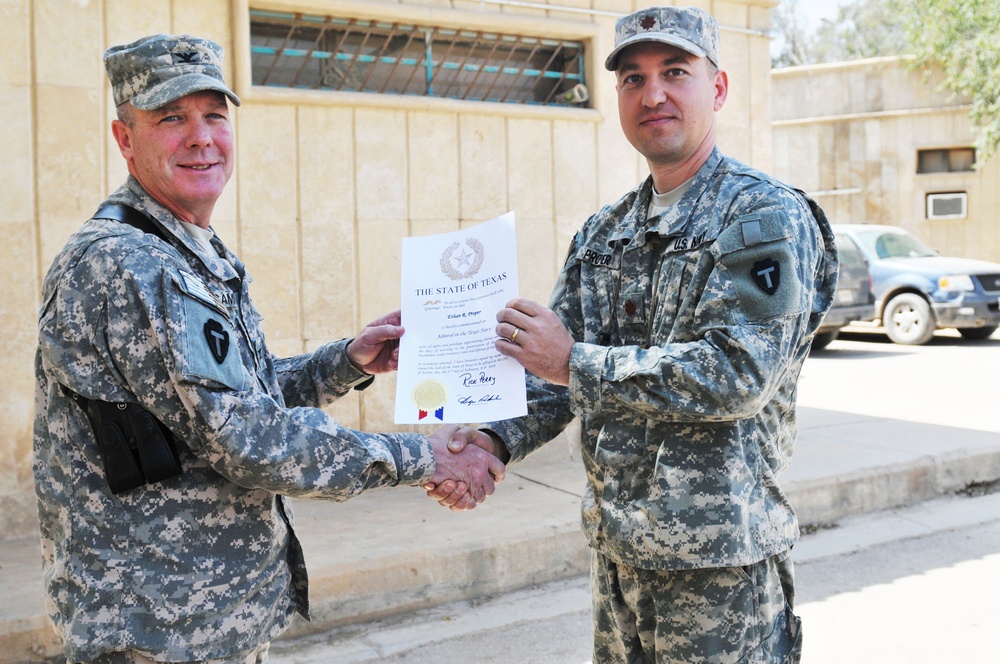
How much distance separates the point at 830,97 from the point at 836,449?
18.0 meters

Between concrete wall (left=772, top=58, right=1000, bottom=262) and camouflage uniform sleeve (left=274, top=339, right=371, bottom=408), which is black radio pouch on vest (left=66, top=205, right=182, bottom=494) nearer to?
camouflage uniform sleeve (left=274, top=339, right=371, bottom=408)

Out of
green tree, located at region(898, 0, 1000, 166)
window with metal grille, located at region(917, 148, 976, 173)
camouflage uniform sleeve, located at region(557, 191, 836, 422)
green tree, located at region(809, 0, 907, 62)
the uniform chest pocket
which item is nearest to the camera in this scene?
the uniform chest pocket

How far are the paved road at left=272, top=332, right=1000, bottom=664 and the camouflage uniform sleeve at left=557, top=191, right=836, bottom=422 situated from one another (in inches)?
88.3

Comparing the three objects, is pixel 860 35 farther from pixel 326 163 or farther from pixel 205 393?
pixel 205 393

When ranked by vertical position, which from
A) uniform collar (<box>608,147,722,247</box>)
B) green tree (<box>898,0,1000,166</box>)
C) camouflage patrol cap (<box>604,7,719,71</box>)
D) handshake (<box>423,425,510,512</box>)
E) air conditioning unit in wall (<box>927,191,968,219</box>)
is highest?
green tree (<box>898,0,1000,166</box>)

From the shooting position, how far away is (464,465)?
2521mm

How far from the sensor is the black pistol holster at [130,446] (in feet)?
6.50

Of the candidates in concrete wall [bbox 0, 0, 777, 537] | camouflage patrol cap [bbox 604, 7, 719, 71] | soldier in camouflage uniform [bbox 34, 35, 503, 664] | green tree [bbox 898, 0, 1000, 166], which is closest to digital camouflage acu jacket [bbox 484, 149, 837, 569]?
camouflage patrol cap [bbox 604, 7, 719, 71]

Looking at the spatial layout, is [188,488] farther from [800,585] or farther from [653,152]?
[800,585]

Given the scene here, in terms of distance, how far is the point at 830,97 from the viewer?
22.9 meters

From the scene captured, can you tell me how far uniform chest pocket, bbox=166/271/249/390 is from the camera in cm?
196

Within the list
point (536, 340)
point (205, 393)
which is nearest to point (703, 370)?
point (536, 340)
